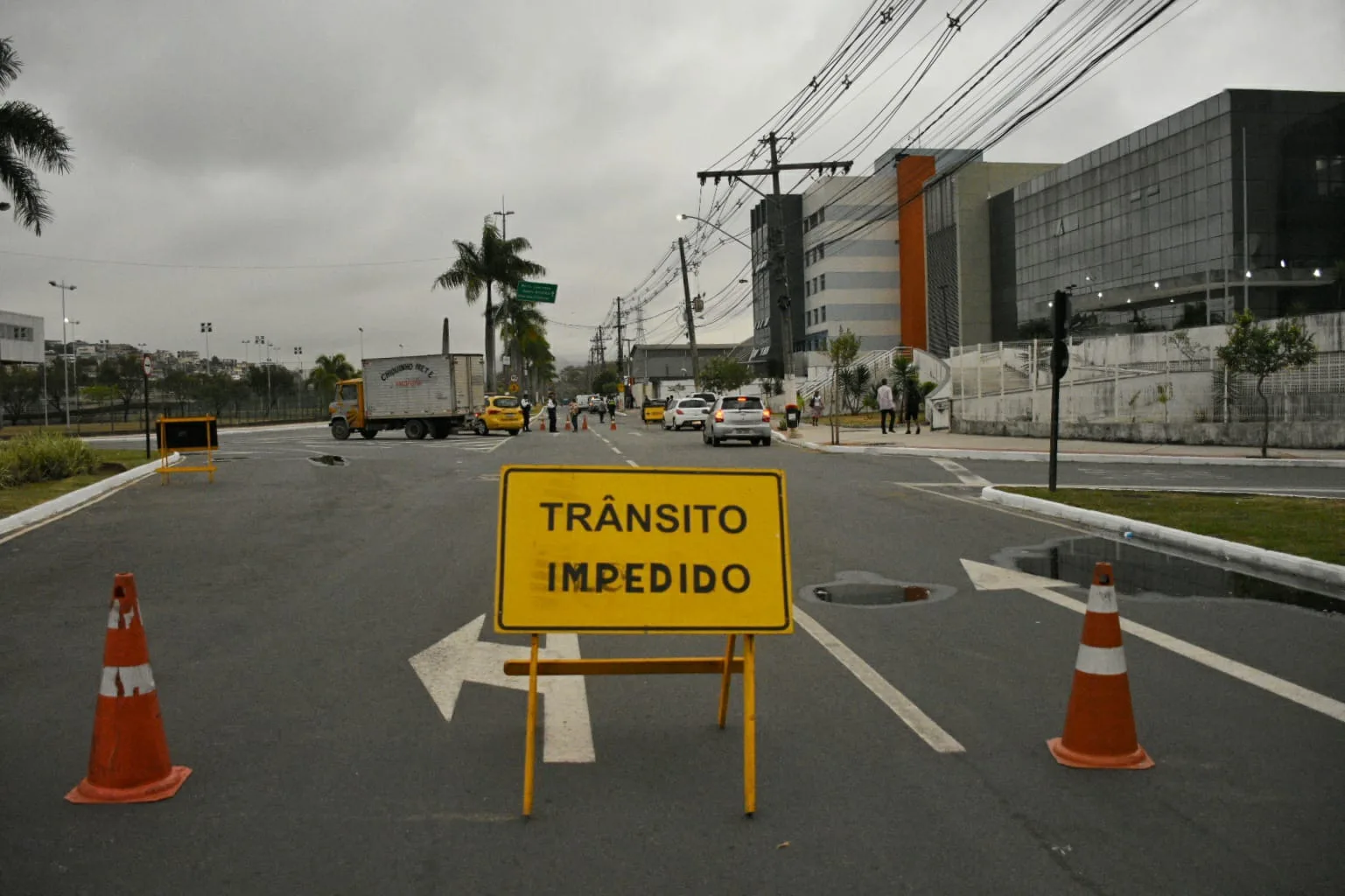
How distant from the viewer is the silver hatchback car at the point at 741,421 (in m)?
31.0

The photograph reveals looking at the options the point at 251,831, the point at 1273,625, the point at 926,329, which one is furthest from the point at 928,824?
the point at 926,329

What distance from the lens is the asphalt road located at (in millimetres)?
3840

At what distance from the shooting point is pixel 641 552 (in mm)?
4672

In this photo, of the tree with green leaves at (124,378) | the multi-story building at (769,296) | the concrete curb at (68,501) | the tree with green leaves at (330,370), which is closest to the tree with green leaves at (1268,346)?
the concrete curb at (68,501)

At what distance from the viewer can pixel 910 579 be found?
9594 mm

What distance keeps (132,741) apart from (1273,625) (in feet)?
23.1

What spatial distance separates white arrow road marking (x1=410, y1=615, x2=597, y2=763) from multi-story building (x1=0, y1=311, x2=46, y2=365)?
69903mm

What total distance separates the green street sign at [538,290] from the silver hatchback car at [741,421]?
103 ft

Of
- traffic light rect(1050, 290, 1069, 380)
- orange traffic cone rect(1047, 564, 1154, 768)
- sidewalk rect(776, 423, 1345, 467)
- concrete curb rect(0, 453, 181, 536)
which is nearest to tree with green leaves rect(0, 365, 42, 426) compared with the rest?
concrete curb rect(0, 453, 181, 536)

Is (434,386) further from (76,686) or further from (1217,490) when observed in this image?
(76,686)

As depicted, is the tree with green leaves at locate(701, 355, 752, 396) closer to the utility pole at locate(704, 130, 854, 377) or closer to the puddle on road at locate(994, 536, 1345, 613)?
the utility pole at locate(704, 130, 854, 377)

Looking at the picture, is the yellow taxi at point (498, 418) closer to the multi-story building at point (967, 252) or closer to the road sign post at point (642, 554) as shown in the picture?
the road sign post at point (642, 554)

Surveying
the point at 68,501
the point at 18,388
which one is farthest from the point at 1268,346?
the point at 18,388

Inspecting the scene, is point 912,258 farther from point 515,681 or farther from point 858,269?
Result: point 515,681
